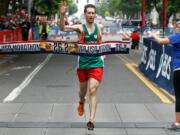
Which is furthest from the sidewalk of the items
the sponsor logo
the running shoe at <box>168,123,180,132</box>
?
the sponsor logo

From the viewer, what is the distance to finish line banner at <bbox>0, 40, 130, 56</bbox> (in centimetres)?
874

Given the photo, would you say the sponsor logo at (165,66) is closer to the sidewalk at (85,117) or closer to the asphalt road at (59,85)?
the asphalt road at (59,85)

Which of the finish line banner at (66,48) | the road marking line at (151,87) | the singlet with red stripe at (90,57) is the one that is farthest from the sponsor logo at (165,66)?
the singlet with red stripe at (90,57)

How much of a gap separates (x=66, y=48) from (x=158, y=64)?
24.1 ft

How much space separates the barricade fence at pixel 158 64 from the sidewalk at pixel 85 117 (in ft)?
9.08

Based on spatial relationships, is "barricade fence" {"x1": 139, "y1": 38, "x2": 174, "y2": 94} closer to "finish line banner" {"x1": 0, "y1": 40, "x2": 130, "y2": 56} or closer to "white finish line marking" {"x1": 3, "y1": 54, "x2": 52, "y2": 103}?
"white finish line marking" {"x1": 3, "y1": 54, "x2": 52, "y2": 103}

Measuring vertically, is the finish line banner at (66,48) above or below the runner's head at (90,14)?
below

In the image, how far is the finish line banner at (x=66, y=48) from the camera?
874 centimetres

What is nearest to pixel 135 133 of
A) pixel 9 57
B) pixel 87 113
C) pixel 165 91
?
pixel 87 113

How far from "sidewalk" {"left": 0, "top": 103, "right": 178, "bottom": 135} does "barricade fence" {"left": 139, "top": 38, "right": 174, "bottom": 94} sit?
2766mm

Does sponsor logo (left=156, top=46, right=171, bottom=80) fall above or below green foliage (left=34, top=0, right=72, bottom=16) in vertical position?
below

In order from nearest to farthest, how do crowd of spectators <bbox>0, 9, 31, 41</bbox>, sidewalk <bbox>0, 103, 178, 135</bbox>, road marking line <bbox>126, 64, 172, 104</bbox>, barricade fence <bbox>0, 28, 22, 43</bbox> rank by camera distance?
sidewalk <bbox>0, 103, 178, 135</bbox> → road marking line <bbox>126, 64, 172, 104</bbox> → barricade fence <bbox>0, 28, 22, 43</bbox> → crowd of spectators <bbox>0, 9, 31, 41</bbox>

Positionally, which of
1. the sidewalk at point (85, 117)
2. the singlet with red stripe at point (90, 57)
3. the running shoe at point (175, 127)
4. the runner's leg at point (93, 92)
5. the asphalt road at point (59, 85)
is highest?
the singlet with red stripe at point (90, 57)

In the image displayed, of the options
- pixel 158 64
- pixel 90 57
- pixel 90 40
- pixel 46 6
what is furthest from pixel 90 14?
pixel 46 6
